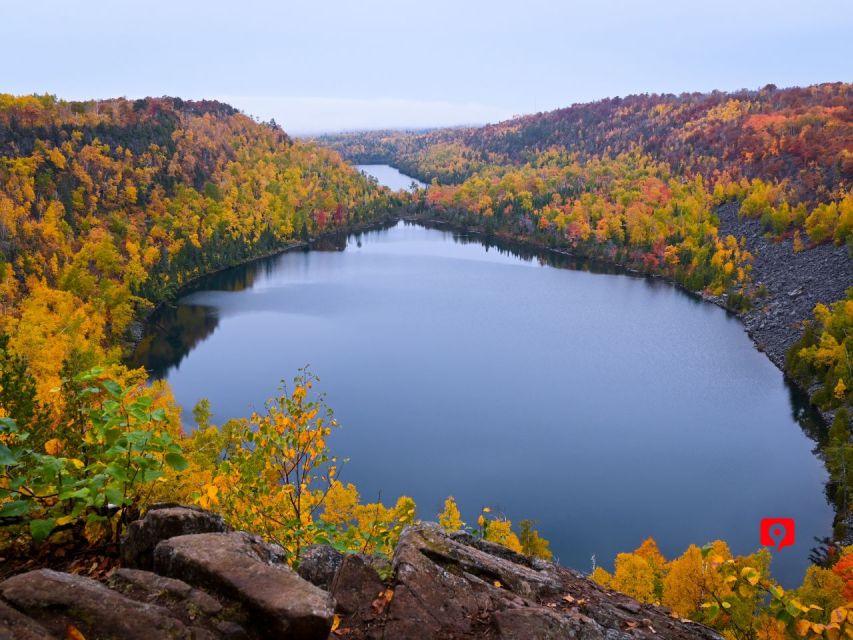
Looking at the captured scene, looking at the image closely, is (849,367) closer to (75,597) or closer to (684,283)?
(684,283)

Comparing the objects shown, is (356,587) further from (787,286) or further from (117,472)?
(787,286)

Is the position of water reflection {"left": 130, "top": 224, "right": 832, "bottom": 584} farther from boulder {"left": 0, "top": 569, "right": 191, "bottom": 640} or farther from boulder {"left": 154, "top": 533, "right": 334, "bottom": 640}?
boulder {"left": 0, "top": 569, "right": 191, "bottom": 640}

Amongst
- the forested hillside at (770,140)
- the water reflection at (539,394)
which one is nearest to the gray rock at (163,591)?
the water reflection at (539,394)

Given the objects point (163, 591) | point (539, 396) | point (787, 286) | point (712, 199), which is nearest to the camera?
point (163, 591)

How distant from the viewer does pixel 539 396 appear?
2040 inches

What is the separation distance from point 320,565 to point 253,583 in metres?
2.21

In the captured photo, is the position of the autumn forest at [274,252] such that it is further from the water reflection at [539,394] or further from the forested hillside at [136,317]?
the water reflection at [539,394]

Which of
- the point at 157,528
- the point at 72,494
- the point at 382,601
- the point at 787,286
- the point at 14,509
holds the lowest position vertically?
the point at 787,286

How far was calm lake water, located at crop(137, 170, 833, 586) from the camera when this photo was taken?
121 ft

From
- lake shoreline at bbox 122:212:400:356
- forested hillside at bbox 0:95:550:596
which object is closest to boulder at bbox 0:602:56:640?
forested hillside at bbox 0:95:550:596

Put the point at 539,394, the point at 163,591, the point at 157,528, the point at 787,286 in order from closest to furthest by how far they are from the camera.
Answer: the point at 163,591 < the point at 157,528 < the point at 539,394 < the point at 787,286

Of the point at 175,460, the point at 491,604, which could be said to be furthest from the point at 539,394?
the point at 175,460

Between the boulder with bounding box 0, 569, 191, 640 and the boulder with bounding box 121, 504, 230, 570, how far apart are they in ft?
3.36

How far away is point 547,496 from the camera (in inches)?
1481
